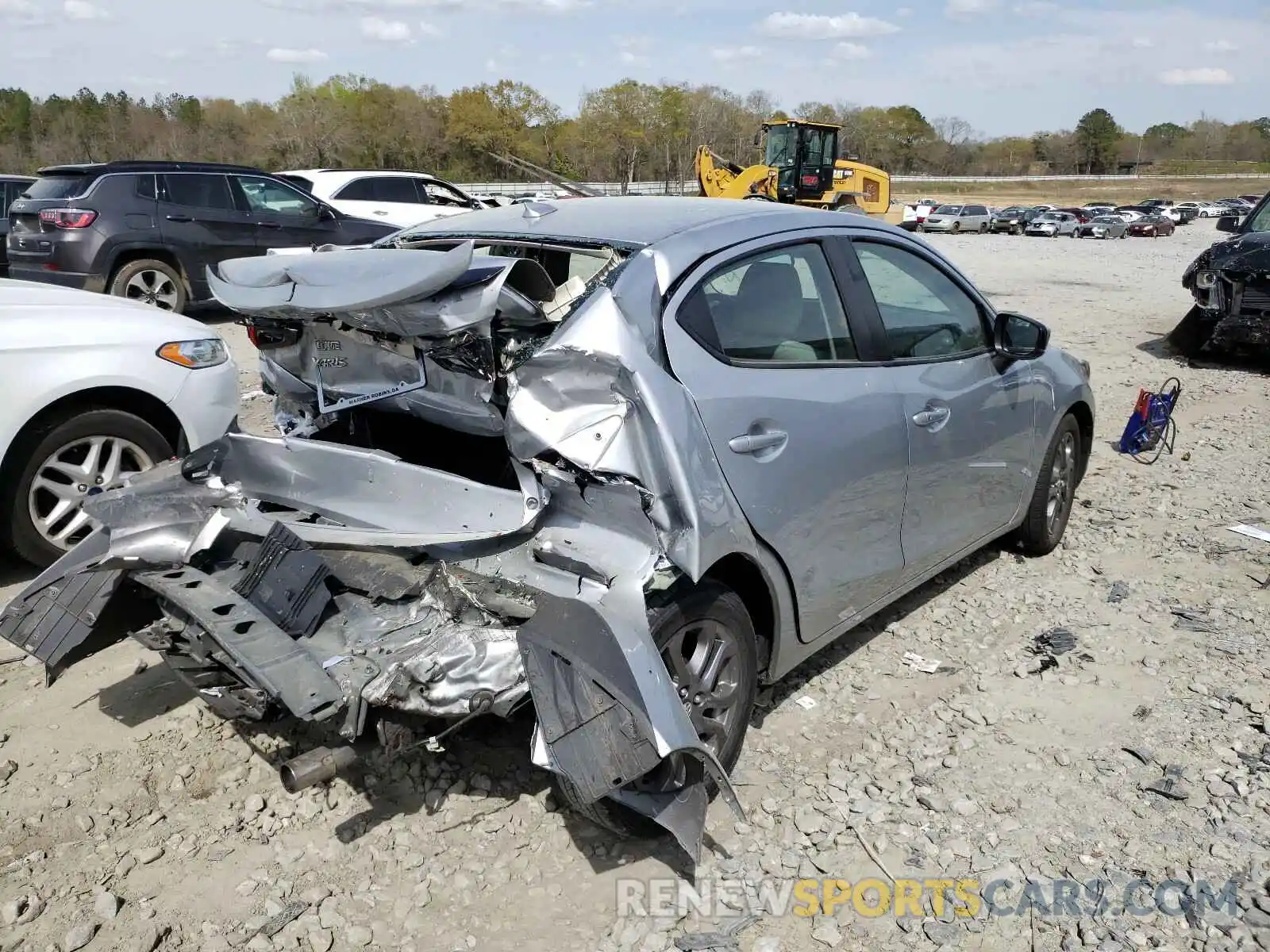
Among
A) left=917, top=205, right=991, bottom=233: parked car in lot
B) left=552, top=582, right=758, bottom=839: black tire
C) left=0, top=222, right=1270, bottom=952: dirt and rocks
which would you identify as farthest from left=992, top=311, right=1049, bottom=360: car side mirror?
left=917, top=205, right=991, bottom=233: parked car in lot

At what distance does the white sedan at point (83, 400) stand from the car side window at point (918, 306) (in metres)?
3.24

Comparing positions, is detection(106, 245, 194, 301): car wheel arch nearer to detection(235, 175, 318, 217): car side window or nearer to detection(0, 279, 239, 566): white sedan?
detection(235, 175, 318, 217): car side window

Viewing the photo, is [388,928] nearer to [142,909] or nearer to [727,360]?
[142,909]

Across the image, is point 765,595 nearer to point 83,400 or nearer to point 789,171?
point 83,400

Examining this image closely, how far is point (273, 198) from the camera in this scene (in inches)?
476

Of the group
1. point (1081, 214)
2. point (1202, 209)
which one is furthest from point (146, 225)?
point (1202, 209)

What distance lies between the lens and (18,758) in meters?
3.28

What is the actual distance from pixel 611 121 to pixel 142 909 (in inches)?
3097

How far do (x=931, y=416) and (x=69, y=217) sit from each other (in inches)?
402

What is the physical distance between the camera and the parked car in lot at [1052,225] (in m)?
38.6

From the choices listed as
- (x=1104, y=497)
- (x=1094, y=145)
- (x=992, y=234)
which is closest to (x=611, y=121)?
(x=992, y=234)

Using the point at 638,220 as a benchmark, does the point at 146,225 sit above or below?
below

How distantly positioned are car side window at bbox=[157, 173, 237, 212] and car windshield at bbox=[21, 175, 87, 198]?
803 millimetres

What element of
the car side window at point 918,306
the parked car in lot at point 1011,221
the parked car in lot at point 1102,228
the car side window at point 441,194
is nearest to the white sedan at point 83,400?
the car side window at point 918,306
